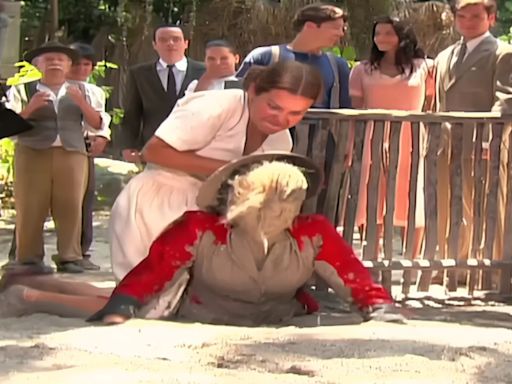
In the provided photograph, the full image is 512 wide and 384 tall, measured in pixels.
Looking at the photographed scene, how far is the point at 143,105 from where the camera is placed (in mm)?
6797

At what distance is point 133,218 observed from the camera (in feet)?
16.1

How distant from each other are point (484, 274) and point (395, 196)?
617mm

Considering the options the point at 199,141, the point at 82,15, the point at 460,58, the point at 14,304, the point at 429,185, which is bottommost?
the point at 14,304

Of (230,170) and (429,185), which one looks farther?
(429,185)

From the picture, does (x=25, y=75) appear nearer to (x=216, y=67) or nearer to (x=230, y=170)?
(x=216, y=67)

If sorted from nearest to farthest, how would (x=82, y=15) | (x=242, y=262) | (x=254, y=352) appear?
1. (x=254, y=352)
2. (x=242, y=262)
3. (x=82, y=15)

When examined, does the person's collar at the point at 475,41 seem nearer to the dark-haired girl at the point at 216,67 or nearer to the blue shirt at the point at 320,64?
the blue shirt at the point at 320,64

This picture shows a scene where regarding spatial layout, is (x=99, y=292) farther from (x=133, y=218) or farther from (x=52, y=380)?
(x=52, y=380)

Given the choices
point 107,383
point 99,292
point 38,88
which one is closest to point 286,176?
point 99,292

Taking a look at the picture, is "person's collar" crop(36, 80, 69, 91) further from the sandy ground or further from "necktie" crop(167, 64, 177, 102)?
the sandy ground

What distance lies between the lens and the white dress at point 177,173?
478 cm

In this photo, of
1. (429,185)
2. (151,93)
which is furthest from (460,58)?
(151,93)

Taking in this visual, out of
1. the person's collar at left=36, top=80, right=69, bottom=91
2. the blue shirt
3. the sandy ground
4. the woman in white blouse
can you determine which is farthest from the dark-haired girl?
the sandy ground

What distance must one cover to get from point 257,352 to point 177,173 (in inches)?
47.8
